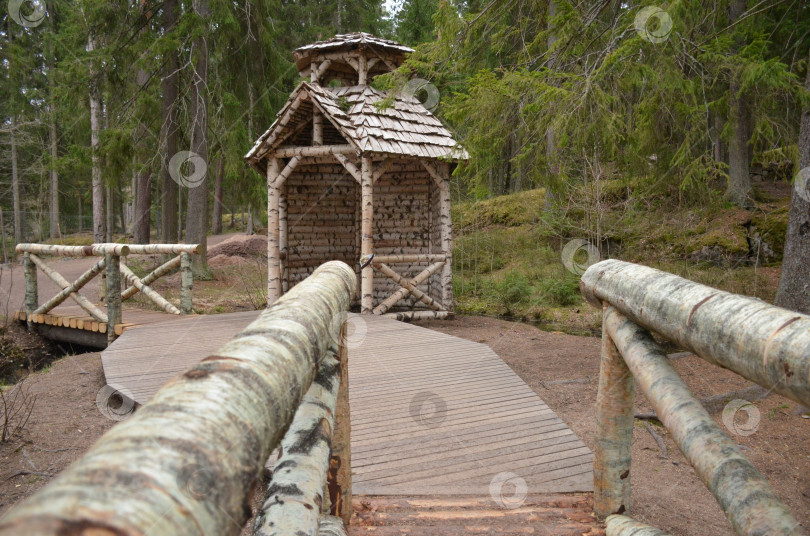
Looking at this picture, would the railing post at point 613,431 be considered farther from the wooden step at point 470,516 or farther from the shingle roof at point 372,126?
the shingle roof at point 372,126

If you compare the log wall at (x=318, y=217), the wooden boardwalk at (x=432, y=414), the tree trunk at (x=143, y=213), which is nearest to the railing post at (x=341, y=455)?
the wooden boardwalk at (x=432, y=414)

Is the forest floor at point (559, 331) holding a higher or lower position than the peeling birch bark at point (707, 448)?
lower

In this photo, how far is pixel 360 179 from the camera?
9773 mm

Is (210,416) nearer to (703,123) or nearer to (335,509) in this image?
(335,509)

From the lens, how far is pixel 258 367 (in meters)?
1.05

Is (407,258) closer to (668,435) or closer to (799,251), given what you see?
(668,435)

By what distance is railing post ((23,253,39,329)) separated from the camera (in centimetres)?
923

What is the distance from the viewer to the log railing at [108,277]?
7977mm

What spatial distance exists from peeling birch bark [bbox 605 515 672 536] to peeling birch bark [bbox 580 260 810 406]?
2.87ft

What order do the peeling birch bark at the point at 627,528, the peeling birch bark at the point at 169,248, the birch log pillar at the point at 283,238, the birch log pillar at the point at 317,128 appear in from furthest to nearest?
the birch log pillar at the point at 283,238 → the birch log pillar at the point at 317,128 → the peeling birch bark at the point at 169,248 → the peeling birch bark at the point at 627,528

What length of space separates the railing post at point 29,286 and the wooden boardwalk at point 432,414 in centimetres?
294

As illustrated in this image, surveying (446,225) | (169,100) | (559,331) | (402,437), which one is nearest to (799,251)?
(559,331)

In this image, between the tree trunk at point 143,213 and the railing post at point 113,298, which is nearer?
the railing post at point 113,298

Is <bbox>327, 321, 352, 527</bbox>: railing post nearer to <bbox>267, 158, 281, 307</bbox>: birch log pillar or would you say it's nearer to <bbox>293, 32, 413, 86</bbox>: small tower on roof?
<bbox>267, 158, 281, 307</bbox>: birch log pillar
